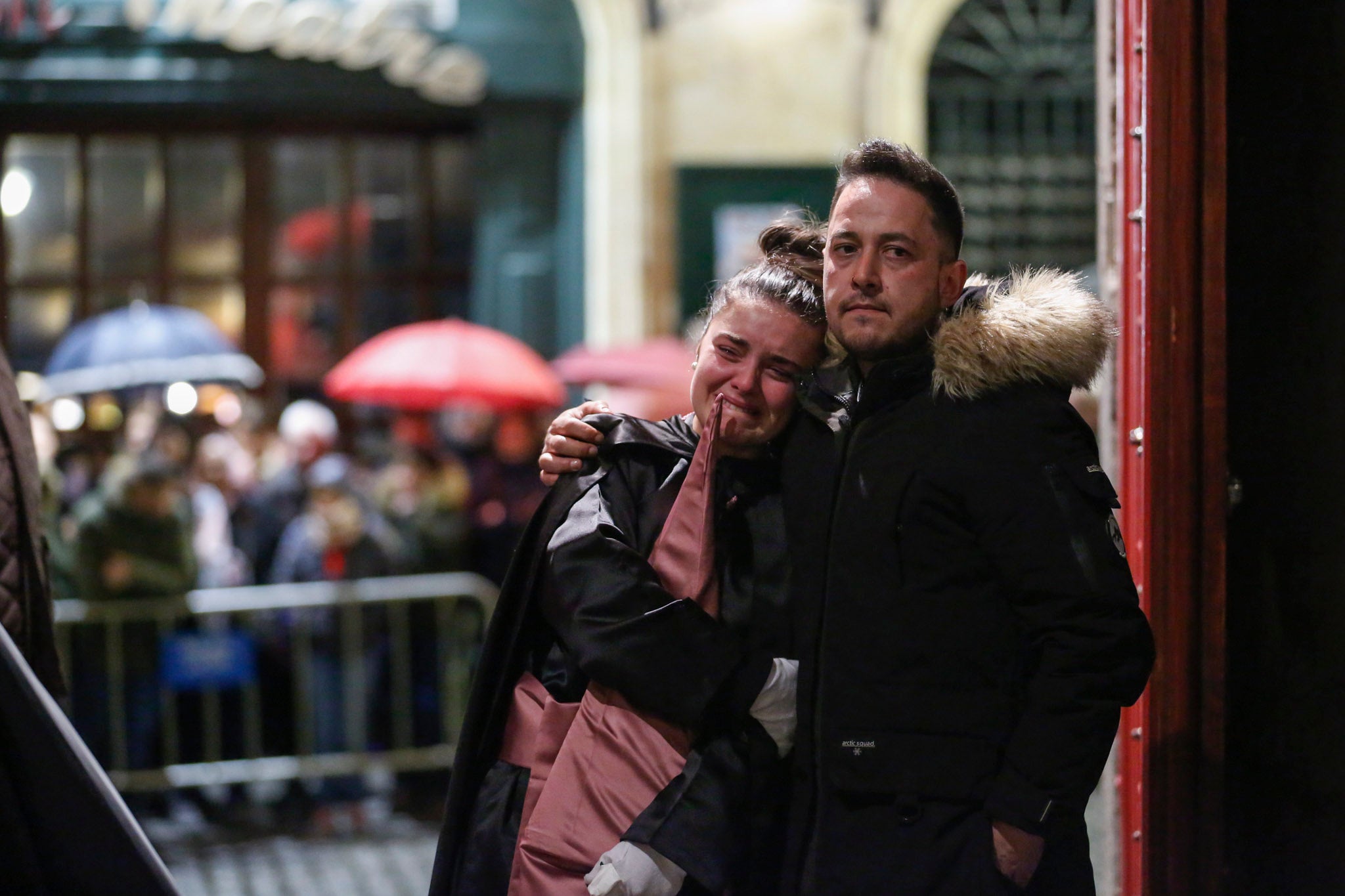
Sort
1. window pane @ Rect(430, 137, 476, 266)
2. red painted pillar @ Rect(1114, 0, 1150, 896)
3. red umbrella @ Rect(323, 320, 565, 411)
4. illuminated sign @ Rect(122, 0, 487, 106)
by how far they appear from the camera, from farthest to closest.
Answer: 1. window pane @ Rect(430, 137, 476, 266)
2. illuminated sign @ Rect(122, 0, 487, 106)
3. red umbrella @ Rect(323, 320, 565, 411)
4. red painted pillar @ Rect(1114, 0, 1150, 896)

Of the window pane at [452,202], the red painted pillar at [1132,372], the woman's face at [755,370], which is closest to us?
the woman's face at [755,370]

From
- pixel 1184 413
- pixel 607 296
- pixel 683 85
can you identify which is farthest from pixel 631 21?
pixel 1184 413

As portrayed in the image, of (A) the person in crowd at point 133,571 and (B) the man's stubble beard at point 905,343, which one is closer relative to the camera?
(B) the man's stubble beard at point 905,343

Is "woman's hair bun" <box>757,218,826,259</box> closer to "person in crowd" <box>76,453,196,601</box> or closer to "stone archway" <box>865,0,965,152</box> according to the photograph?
"person in crowd" <box>76,453,196,601</box>

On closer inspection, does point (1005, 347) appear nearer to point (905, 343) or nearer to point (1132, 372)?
point (905, 343)

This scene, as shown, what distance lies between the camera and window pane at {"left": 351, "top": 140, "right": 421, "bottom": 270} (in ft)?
39.3

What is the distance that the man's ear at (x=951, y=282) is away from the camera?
272 cm

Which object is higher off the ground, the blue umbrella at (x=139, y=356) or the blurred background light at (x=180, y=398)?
the blue umbrella at (x=139, y=356)

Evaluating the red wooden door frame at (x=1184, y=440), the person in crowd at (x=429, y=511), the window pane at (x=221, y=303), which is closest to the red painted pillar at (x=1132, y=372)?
the red wooden door frame at (x=1184, y=440)

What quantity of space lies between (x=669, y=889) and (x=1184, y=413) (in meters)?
1.47

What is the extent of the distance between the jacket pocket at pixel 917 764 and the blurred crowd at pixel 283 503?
5.63 meters

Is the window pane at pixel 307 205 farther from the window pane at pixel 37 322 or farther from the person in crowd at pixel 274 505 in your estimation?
the person in crowd at pixel 274 505

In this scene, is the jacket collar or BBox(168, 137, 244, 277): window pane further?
BBox(168, 137, 244, 277): window pane

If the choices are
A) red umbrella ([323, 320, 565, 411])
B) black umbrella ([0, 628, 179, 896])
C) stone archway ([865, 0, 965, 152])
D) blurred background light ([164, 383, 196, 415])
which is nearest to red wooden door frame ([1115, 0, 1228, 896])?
black umbrella ([0, 628, 179, 896])
